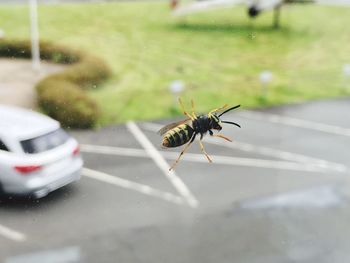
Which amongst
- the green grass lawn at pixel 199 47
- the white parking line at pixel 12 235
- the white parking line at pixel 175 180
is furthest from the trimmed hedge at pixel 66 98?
the green grass lawn at pixel 199 47

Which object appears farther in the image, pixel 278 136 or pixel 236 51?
pixel 236 51

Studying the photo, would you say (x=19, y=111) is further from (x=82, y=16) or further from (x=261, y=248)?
(x=82, y=16)

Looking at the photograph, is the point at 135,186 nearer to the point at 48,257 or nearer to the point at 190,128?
the point at 48,257

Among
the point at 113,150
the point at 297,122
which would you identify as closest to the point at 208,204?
the point at 113,150

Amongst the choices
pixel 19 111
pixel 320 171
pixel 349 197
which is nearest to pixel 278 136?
pixel 320 171

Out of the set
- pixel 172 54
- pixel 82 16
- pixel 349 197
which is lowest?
pixel 349 197

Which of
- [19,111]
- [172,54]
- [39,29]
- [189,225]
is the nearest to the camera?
[19,111]

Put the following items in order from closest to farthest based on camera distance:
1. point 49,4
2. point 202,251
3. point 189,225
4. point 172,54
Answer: point 202,251, point 189,225, point 172,54, point 49,4

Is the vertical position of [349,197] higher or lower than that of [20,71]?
lower
